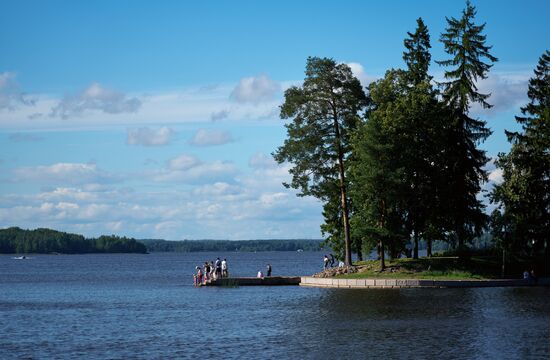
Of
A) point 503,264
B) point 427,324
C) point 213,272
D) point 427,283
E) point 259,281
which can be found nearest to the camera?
point 427,324

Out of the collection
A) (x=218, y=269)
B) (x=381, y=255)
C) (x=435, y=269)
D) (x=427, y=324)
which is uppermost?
(x=381, y=255)

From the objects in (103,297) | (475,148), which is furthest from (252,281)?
(475,148)

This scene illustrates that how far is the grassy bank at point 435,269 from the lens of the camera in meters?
72.9

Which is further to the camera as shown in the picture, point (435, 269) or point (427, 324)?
point (435, 269)

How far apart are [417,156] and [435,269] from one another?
33.1ft

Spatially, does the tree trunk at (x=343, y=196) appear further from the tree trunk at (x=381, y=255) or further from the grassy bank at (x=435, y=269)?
the tree trunk at (x=381, y=255)

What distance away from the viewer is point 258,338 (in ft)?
143

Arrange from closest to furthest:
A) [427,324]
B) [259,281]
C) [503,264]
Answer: [427,324]
[503,264]
[259,281]

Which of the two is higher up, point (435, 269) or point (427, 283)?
point (435, 269)

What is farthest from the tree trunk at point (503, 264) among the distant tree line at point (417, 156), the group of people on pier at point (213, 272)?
the group of people on pier at point (213, 272)

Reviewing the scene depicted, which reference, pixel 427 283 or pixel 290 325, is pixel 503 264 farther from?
pixel 290 325

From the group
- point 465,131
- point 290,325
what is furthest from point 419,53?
point 290,325

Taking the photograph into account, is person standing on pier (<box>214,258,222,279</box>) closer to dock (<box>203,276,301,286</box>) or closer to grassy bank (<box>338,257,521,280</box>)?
dock (<box>203,276,301,286</box>)

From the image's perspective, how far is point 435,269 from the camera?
74.1 m
